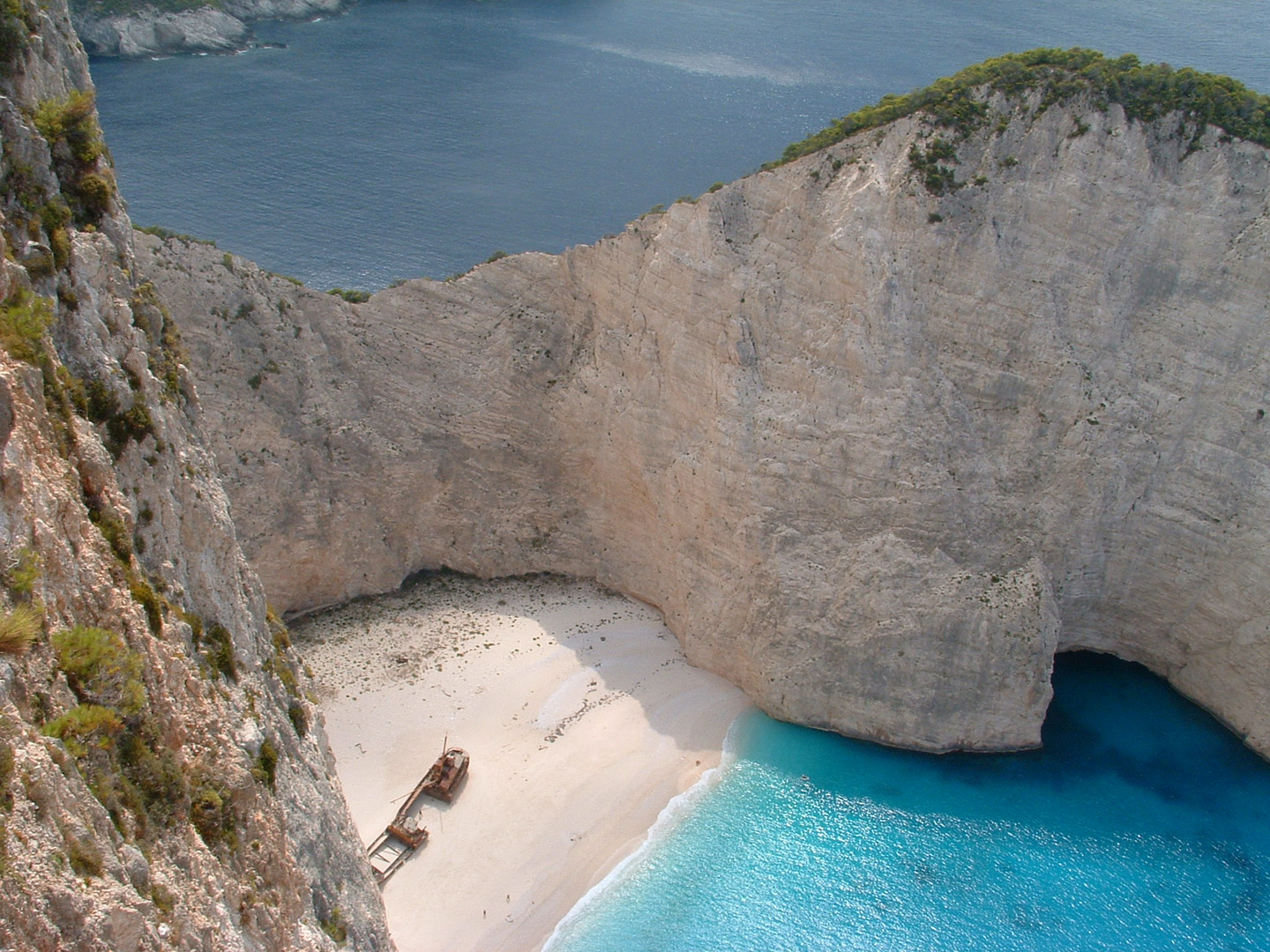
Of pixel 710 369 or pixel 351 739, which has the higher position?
pixel 710 369

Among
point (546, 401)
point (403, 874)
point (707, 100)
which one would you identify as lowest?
point (403, 874)

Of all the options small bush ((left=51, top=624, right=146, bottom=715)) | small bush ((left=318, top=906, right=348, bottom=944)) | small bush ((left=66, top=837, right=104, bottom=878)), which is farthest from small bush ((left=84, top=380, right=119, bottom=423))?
small bush ((left=318, top=906, right=348, bottom=944))

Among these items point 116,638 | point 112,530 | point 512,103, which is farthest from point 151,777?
point 512,103

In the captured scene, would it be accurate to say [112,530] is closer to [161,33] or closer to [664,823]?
[664,823]

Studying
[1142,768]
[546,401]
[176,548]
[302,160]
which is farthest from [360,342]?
[302,160]

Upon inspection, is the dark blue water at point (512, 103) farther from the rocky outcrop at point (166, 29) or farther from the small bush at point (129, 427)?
the small bush at point (129, 427)

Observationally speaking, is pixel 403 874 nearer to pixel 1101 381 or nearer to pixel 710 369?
pixel 710 369

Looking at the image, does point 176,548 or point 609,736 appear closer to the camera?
point 176,548
